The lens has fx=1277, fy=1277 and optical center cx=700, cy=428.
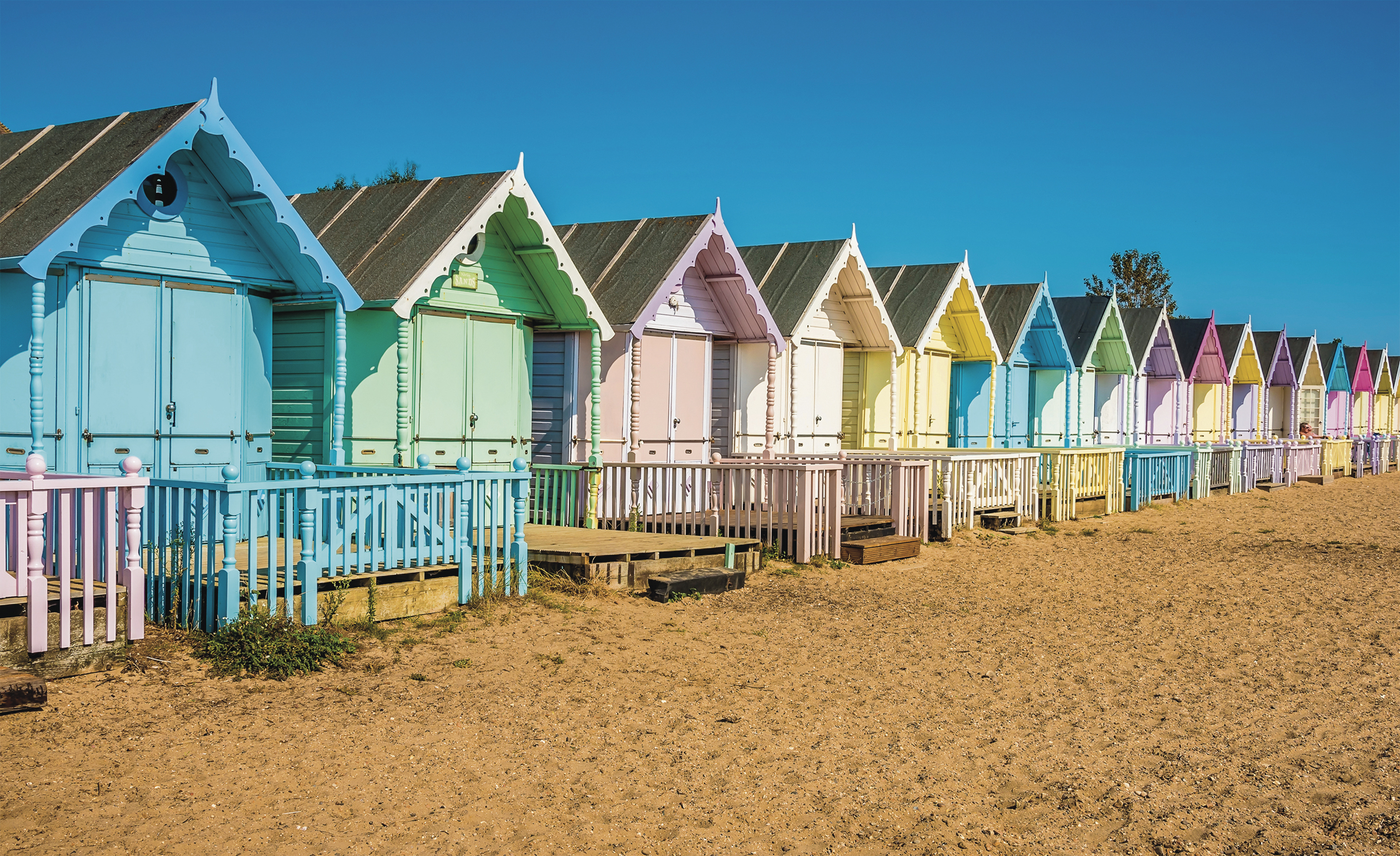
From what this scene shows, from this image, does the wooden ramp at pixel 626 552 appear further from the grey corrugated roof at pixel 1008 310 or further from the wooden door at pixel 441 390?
the grey corrugated roof at pixel 1008 310

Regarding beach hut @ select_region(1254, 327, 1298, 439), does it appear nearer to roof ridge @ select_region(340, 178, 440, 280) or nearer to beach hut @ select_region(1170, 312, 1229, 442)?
beach hut @ select_region(1170, 312, 1229, 442)

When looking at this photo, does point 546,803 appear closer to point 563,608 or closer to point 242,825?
point 242,825

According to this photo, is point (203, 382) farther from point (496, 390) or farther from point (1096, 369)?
point (1096, 369)

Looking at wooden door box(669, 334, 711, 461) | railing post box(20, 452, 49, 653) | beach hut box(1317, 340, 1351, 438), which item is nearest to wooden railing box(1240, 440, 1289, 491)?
beach hut box(1317, 340, 1351, 438)

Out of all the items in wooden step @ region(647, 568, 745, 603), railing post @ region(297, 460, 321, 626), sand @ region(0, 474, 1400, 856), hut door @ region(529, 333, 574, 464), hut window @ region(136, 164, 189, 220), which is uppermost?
hut window @ region(136, 164, 189, 220)

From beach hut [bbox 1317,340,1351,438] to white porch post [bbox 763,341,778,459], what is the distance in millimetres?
31226

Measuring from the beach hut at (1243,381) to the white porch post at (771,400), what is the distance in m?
21.6

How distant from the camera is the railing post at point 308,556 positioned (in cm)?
887

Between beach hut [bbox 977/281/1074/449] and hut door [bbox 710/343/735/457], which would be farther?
beach hut [bbox 977/281/1074/449]

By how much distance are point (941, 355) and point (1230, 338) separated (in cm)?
1671

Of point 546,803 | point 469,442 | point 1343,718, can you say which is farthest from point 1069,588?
point 546,803

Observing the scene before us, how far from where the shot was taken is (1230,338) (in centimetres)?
3697

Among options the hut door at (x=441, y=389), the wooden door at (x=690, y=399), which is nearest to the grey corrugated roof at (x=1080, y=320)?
the wooden door at (x=690, y=399)

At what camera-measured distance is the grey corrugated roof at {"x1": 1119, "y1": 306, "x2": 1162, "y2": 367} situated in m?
31.3
